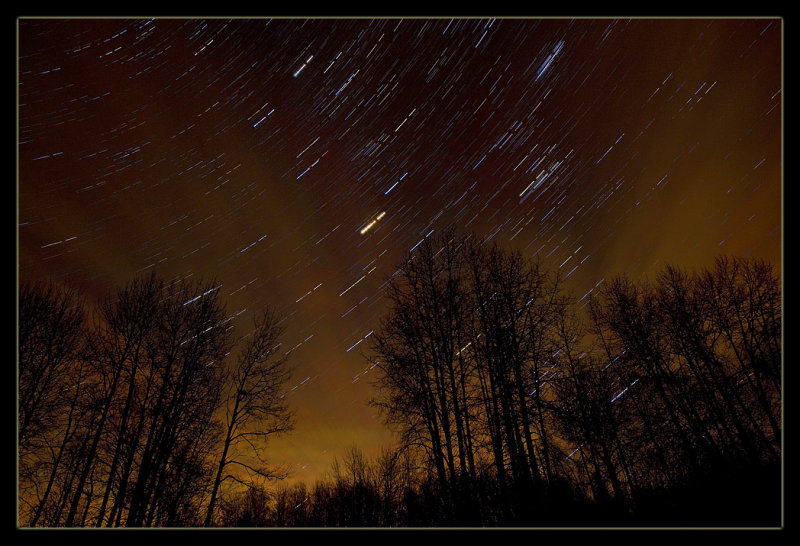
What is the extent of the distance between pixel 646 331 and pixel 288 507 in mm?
44795

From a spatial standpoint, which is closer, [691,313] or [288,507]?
[691,313]

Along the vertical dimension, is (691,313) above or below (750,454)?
above

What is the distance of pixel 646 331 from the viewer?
16578mm

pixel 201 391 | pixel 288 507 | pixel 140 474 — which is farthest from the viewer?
pixel 288 507
